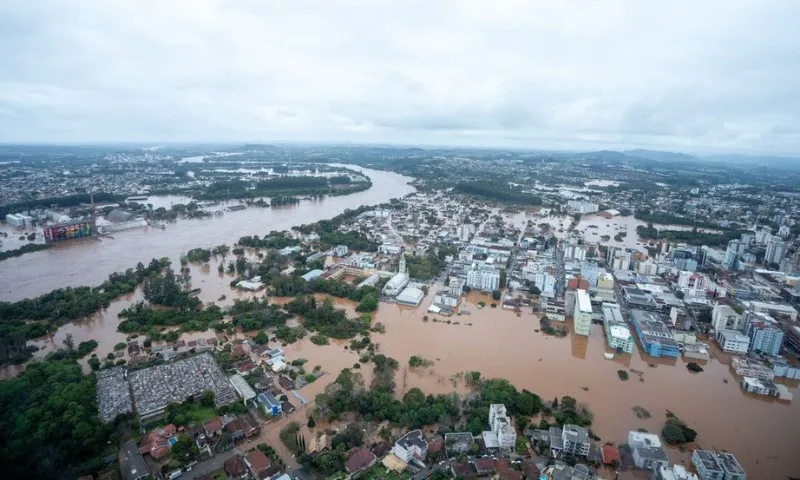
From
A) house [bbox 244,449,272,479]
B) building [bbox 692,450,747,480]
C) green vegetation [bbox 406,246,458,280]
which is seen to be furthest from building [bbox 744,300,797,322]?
house [bbox 244,449,272,479]

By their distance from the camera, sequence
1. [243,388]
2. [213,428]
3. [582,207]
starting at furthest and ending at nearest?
1. [582,207]
2. [243,388]
3. [213,428]

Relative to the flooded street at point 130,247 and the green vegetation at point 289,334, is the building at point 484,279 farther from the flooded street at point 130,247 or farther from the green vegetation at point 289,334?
the flooded street at point 130,247

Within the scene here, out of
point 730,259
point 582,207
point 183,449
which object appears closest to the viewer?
point 183,449

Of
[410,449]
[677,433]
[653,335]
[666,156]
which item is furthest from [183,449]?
[666,156]

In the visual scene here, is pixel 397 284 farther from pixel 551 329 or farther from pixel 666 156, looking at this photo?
pixel 666 156

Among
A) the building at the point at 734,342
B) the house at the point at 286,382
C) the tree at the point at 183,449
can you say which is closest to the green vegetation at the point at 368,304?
the house at the point at 286,382

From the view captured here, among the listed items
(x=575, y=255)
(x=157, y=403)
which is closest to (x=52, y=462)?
(x=157, y=403)
